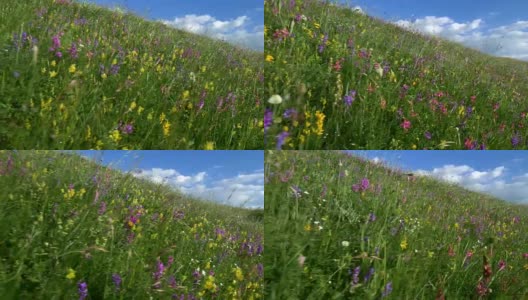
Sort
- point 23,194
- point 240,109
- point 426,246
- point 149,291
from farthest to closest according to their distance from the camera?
point 240,109 < point 426,246 < point 23,194 < point 149,291

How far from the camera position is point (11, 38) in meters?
4.72

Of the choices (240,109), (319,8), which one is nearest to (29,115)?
(240,109)

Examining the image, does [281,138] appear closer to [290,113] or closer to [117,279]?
[290,113]

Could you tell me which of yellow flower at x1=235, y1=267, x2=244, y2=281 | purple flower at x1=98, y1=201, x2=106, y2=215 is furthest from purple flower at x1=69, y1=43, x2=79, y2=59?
yellow flower at x1=235, y1=267, x2=244, y2=281

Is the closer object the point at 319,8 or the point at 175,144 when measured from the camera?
the point at 175,144

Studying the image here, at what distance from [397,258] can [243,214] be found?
5.80 feet

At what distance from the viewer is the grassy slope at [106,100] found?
368cm

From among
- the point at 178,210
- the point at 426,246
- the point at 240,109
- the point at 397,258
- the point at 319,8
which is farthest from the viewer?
the point at 319,8

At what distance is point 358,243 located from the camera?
13.3 ft

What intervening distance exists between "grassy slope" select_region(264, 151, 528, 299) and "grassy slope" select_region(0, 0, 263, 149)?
739 millimetres

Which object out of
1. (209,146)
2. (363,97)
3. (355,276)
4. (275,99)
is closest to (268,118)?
(275,99)

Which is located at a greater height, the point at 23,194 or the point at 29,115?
the point at 29,115

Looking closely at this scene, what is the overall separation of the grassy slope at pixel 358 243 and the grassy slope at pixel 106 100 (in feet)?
2.43

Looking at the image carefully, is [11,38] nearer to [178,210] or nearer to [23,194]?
[23,194]
